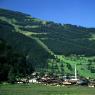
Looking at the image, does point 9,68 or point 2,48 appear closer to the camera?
point 2,48

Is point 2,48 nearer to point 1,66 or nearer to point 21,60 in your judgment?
point 1,66

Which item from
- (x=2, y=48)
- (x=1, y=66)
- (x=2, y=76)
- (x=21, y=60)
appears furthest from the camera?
(x=21, y=60)

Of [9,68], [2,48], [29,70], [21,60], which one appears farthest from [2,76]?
[29,70]

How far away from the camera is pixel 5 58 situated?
9200 cm

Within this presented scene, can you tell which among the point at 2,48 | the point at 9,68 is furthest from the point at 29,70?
the point at 2,48

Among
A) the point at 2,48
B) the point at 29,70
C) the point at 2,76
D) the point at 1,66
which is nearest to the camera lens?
the point at 2,48

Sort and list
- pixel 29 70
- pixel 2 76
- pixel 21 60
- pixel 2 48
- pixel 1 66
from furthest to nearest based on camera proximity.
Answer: pixel 29 70
pixel 21 60
pixel 2 76
pixel 1 66
pixel 2 48

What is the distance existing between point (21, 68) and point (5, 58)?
56.1 m

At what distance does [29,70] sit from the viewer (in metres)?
182

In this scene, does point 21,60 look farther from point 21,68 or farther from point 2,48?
point 2,48

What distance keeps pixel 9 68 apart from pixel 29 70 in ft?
269

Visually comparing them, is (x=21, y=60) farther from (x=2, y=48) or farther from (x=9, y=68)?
(x=2, y=48)

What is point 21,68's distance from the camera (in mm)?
147875

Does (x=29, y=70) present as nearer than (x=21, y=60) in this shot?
No
